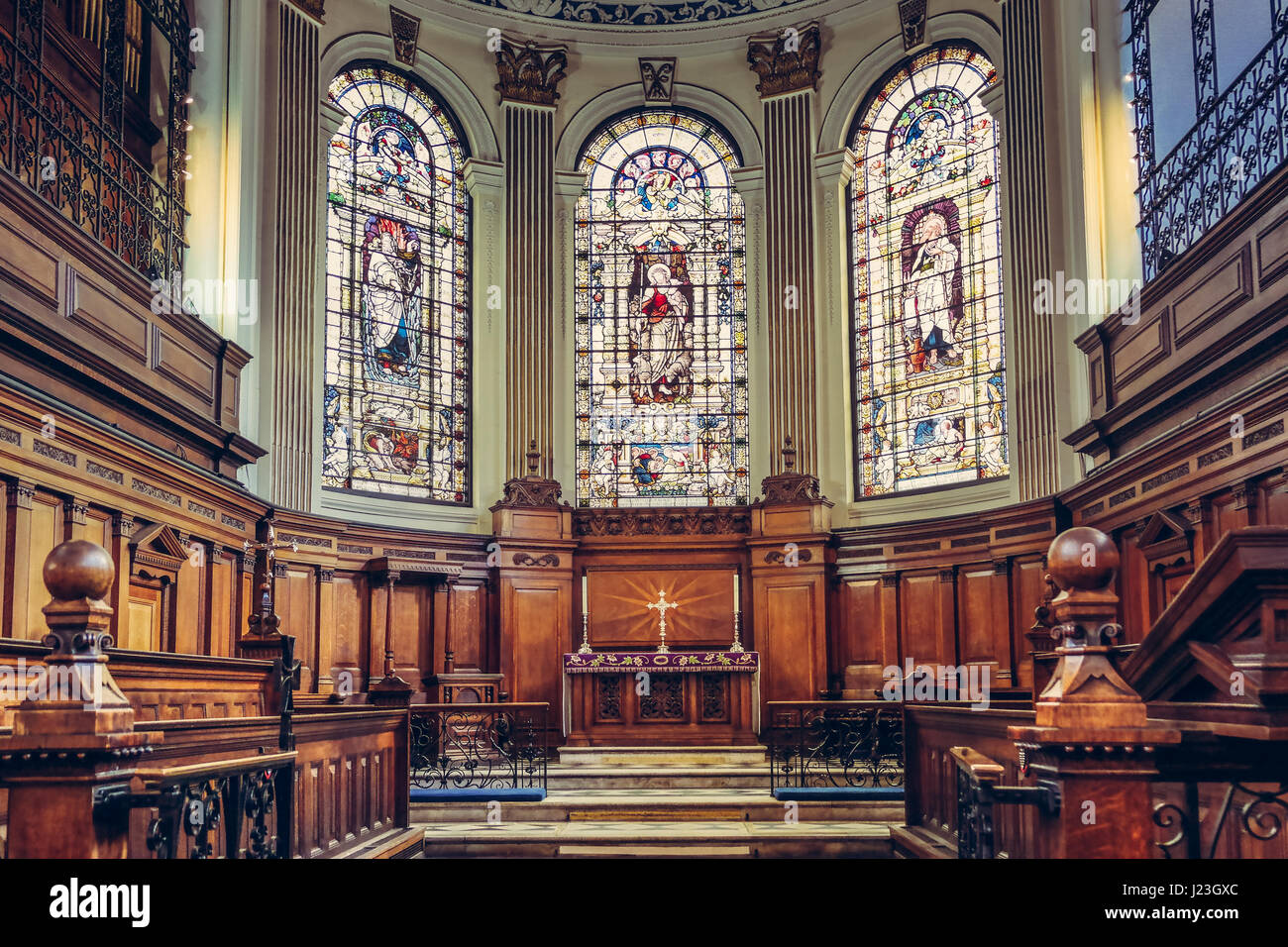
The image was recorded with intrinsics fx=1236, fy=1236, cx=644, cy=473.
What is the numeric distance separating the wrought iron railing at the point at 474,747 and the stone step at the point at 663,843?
1623mm

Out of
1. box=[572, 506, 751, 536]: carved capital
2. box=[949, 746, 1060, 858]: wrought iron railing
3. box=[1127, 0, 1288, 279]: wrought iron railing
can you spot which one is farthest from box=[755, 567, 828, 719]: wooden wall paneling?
box=[949, 746, 1060, 858]: wrought iron railing

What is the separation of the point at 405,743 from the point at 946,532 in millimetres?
6499

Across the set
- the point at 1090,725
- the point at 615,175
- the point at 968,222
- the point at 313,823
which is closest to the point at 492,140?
the point at 615,175

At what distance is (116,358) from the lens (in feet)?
29.2

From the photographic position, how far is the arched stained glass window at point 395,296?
13.5 meters

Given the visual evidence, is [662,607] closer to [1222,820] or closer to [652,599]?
[652,599]

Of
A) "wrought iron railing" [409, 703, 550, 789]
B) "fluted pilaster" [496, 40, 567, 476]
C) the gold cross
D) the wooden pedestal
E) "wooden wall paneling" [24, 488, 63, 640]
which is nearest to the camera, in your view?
"wooden wall paneling" [24, 488, 63, 640]

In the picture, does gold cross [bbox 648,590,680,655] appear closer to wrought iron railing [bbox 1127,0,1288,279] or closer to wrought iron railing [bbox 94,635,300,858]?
wrought iron railing [bbox 1127,0,1288,279]

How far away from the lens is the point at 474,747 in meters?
10.1

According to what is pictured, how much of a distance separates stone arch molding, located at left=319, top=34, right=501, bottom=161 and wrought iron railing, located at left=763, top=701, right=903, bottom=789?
7.33 m

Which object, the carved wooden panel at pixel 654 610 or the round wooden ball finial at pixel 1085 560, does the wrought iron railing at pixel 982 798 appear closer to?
the round wooden ball finial at pixel 1085 560

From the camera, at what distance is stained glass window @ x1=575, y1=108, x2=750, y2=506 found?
575 inches

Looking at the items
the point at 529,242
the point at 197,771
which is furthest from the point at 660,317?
the point at 197,771
